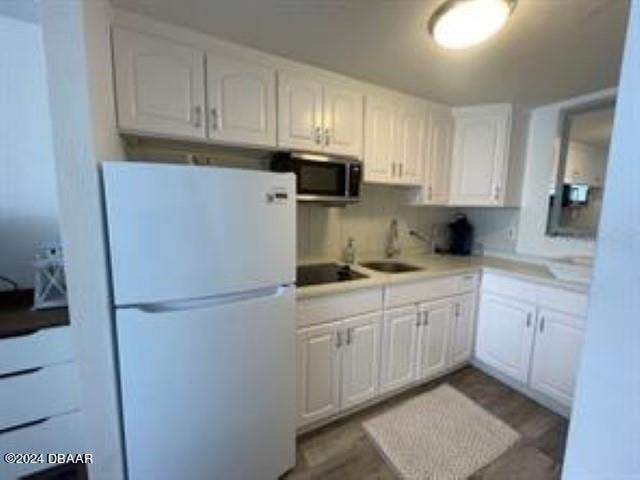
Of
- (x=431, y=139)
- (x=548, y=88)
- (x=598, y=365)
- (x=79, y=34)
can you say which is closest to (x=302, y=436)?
(x=598, y=365)

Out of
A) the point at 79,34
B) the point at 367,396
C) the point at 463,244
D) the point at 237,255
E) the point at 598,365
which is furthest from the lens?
the point at 463,244

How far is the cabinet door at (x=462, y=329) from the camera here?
2.34m

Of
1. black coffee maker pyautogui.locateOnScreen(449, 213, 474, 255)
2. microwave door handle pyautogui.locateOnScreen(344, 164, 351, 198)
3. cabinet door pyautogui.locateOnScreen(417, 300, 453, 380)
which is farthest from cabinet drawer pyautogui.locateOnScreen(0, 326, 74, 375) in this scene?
black coffee maker pyautogui.locateOnScreen(449, 213, 474, 255)

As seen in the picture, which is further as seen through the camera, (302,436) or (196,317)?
(302,436)

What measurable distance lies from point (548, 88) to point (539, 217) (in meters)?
0.99

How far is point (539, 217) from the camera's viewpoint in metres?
2.55

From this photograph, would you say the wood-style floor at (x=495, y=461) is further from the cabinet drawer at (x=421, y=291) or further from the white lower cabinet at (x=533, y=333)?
the cabinet drawer at (x=421, y=291)

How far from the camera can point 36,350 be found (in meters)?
1.19

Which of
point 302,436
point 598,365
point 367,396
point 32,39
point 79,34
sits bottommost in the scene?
point 302,436

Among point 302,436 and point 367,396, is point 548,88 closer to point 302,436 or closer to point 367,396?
point 367,396

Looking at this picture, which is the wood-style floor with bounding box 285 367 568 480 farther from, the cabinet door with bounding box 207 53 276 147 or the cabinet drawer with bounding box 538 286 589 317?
the cabinet door with bounding box 207 53 276 147

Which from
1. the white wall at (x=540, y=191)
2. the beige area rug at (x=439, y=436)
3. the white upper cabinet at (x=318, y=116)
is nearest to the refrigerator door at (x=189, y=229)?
the white upper cabinet at (x=318, y=116)

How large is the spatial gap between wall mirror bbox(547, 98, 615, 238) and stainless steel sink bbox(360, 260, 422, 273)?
120 centimetres

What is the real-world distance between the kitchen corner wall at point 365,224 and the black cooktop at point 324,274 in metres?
0.18
